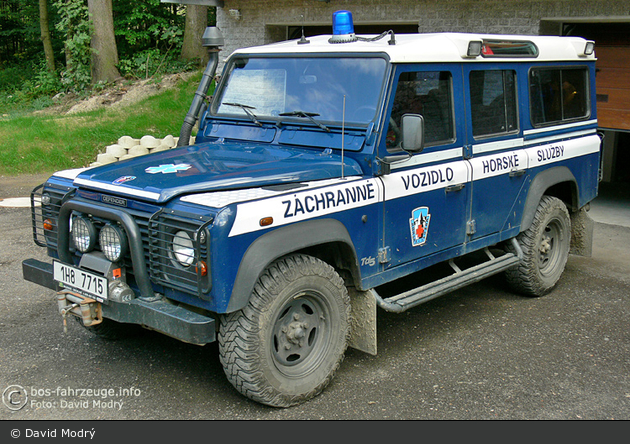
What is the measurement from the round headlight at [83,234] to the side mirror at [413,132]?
6.57 feet

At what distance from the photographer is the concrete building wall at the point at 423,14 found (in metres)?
8.69

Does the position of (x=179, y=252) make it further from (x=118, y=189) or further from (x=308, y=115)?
(x=308, y=115)

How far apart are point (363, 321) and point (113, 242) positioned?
5.59ft

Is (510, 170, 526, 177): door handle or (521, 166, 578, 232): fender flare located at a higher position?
(510, 170, 526, 177): door handle

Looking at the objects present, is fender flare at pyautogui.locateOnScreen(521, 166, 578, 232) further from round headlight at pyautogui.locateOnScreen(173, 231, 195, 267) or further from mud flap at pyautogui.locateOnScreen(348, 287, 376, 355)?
round headlight at pyautogui.locateOnScreen(173, 231, 195, 267)

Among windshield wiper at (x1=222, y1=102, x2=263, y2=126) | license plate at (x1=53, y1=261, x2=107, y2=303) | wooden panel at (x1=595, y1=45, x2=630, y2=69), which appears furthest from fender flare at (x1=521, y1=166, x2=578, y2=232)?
wooden panel at (x1=595, y1=45, x2=630, y2=69)

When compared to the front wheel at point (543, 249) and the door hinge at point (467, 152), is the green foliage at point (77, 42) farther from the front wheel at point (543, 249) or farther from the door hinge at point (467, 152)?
the door hinge at point (467, 152)

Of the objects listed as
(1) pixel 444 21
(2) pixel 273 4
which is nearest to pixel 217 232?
(1) pixel 444 21

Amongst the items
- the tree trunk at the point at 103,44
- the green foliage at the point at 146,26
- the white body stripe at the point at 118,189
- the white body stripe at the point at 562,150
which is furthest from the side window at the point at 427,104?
the green foliage at the point at 146,26

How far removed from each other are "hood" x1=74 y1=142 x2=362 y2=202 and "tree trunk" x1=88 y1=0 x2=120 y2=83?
13.3 metres

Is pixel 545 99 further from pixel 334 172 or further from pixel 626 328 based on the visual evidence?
pixel 334 172

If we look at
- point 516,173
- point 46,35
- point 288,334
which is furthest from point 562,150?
point 46,35

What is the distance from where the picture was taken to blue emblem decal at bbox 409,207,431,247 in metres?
4.52

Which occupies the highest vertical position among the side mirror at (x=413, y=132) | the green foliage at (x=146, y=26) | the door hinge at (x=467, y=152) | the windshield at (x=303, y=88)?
the green foliage at (x=146, y=26)
